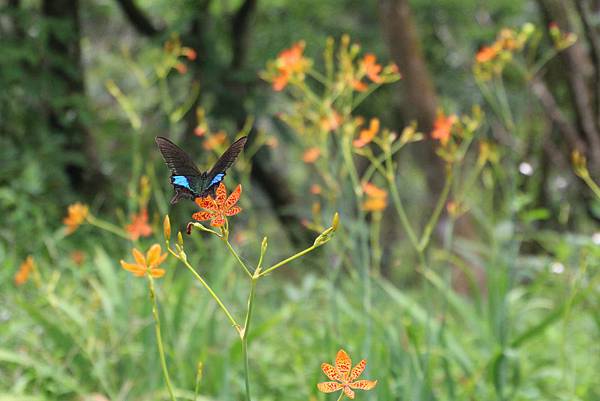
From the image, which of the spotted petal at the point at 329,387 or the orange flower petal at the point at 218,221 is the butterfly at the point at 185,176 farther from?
the spotted petal at the point at 329,387

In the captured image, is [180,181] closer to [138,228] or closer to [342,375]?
[342,375]

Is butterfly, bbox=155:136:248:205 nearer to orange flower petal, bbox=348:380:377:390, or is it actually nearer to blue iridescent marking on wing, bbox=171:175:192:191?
blue iridescent marking on wing, bbox=171:175:192:191


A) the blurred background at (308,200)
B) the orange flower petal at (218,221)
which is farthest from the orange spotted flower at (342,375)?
the blurred background at (308,200)

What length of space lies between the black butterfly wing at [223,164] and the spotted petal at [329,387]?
0.79 ft

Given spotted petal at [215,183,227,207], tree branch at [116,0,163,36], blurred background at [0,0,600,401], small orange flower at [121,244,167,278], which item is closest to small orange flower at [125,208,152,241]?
blurred background at [0,0,600,401]

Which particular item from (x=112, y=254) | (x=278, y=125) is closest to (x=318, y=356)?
(x=112, y=254)

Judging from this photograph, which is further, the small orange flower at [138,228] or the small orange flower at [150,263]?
the small orange flower at [138,228]

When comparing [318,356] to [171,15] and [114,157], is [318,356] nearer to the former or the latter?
[114,157]

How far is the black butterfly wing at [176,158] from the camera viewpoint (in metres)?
0.79

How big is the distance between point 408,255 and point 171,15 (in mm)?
2731

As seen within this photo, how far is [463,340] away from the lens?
2.56 metres

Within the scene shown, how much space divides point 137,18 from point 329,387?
395cm

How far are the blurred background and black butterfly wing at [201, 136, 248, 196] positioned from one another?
67 centimetres

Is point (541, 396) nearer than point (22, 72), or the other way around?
point (541, 396)
